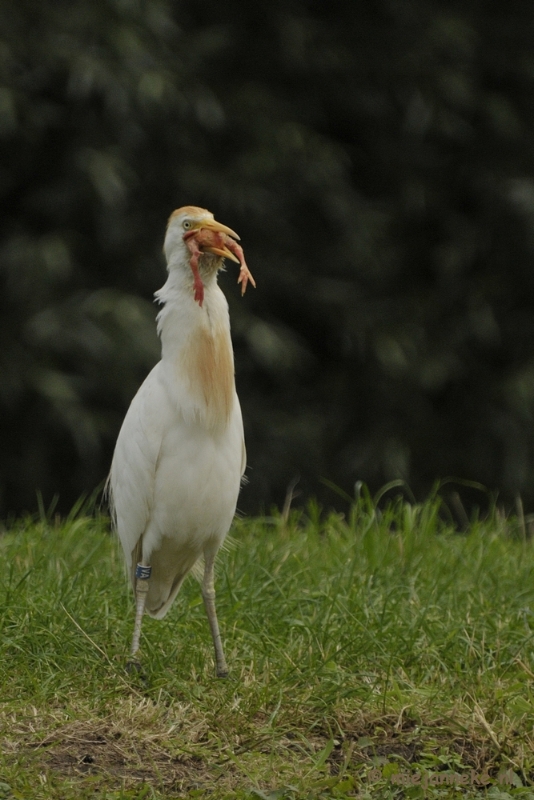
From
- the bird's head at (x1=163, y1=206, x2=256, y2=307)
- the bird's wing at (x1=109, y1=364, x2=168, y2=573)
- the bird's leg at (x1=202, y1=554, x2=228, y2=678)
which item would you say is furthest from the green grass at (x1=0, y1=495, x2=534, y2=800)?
the bird's head at (x1=163, y1=206, x2=256, y2=307)

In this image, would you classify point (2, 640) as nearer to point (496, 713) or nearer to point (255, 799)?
point (255, 799)

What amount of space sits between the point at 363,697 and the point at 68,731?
867 mm

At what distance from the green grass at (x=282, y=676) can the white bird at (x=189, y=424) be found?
0.23 m

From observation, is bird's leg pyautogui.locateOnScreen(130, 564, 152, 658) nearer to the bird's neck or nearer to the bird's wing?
the bird's wing

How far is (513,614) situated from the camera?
3.92 m

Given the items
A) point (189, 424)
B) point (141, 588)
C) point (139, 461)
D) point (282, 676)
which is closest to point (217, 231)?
point (189, 424)

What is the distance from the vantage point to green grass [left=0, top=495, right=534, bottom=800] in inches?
112

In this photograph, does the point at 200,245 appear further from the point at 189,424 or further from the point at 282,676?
the point at 282,676

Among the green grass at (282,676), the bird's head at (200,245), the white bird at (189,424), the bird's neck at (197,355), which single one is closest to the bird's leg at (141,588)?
the white bird at (189,424)

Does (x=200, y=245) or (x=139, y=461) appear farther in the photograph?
(x=139, y=461)

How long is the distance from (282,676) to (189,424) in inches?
32.3

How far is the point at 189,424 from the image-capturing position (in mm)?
3340

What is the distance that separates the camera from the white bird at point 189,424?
333 centimetres

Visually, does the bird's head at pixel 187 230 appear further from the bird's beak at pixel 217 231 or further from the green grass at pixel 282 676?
the green grass at pixel 282 676
